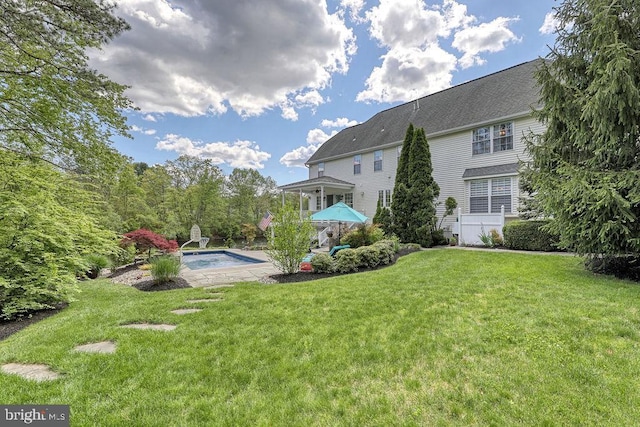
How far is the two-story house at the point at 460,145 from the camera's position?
12883 mm

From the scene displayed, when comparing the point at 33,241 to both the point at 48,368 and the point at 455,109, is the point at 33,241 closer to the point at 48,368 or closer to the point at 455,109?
the point at 48,368

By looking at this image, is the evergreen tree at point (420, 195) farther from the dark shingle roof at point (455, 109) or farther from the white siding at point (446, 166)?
the dark shingle roof at point (455, 109)

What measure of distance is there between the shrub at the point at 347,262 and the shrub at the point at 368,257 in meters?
0.18

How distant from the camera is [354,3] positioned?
12.2 meters

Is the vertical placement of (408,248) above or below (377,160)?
below

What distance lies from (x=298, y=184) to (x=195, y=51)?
9.90 metres

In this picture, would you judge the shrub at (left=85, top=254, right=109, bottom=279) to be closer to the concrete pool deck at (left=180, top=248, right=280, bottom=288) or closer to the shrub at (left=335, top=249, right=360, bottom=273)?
the concrete pool deck at (left=180, top=248, right=280, bottom=288)

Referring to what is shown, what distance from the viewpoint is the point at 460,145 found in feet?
49.0

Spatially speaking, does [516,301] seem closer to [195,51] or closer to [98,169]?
[98,169]

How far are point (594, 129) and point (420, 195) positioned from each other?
7039mm

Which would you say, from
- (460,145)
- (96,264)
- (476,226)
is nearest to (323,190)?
(460,145)

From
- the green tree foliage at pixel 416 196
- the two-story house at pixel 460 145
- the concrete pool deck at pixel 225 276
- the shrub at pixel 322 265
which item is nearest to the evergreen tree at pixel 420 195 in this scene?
the green tree foliage at pixel 416 196

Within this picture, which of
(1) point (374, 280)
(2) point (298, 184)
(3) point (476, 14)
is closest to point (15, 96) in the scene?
(1) point (374, 280)
